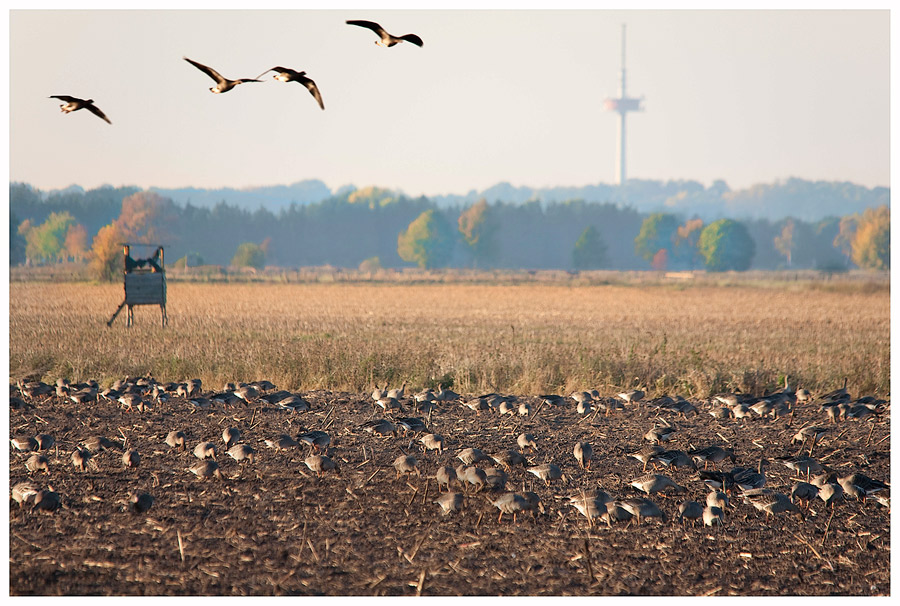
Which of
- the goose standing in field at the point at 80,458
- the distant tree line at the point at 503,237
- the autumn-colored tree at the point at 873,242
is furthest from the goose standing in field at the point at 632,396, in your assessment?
the autumn-colored tree at the point at 873,242

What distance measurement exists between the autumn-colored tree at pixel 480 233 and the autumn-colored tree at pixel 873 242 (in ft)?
212

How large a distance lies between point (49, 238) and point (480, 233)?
263ft

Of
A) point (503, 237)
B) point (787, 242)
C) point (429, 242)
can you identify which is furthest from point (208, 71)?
point (787, 242)

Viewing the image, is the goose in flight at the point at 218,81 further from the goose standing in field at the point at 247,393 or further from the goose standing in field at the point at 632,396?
the goose standing in field at the point at 632,396

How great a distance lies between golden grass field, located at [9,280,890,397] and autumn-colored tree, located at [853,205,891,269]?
116 m

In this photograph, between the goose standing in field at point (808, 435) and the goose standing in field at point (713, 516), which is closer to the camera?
the goose standing in field at point (713, 516)

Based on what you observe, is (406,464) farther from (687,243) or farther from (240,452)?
(687,243)

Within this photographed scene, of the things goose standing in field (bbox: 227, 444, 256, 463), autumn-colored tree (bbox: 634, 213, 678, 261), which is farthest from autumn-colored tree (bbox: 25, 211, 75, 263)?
autumn-colored tree (bbox: 634, 213, 678, 261)

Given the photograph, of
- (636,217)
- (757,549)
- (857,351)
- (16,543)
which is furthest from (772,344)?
(636,217)

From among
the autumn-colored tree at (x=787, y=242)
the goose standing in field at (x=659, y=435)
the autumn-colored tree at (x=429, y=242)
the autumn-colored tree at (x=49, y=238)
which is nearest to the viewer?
the goose standing in field at (x=659, y=435)

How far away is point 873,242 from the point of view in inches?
5561

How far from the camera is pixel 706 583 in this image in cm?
548

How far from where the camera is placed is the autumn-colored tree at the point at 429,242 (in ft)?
511

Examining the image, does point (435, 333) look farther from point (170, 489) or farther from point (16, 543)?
point (16, 543)
